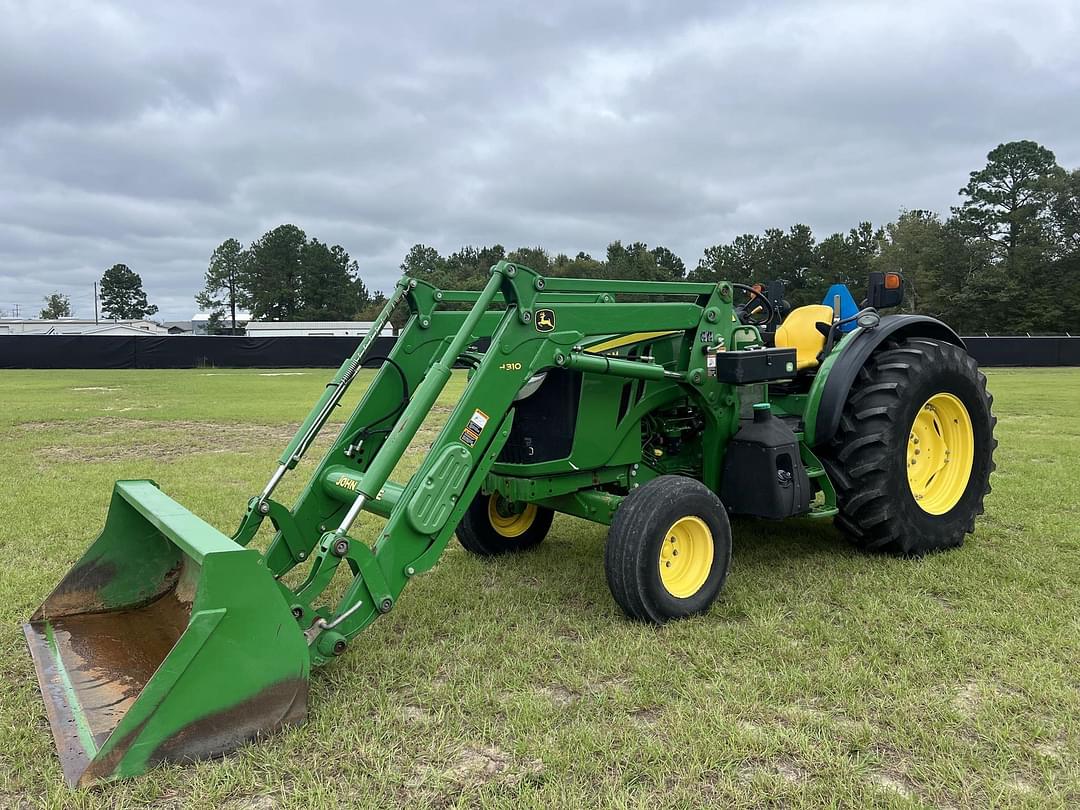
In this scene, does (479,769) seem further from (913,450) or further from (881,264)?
(881,264)

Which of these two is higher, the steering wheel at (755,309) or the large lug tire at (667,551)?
the steering wheel at (755,309)

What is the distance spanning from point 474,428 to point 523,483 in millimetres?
787

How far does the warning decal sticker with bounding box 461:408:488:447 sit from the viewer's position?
3621 mm

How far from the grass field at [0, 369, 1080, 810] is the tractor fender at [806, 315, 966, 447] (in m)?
0.87

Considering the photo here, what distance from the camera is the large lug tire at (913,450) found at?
4.85m

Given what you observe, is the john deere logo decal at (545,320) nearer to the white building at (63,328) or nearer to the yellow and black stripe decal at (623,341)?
the yellow and black stripe decal at (623,341)

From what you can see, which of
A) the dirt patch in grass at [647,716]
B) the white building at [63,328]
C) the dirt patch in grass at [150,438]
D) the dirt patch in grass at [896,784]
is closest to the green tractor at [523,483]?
the dirt patch in grass at [647,716]

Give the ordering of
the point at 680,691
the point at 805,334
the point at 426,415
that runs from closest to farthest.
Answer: the point at 680,691 → the point at 426,415 → the point at 805,334

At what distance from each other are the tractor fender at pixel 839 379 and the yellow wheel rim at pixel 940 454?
62 cm

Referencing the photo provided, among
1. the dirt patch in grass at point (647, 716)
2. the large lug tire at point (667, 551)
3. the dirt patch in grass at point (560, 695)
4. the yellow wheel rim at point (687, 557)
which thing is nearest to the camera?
the dirt patch in grass at point (647, 716)

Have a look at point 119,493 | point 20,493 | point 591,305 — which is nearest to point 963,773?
point 591,305

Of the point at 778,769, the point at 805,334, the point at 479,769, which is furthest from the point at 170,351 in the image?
the point at 778,769

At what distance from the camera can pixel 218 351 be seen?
32656mm

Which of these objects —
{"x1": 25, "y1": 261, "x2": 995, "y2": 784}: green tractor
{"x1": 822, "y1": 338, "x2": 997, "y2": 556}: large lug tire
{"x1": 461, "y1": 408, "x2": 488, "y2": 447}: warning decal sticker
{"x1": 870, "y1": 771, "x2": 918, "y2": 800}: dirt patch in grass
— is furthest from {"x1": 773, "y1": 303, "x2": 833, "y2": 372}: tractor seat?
{"x1": 870, "y1": 771, "x2": 918, "y2": 800}: dirt patch in grass
